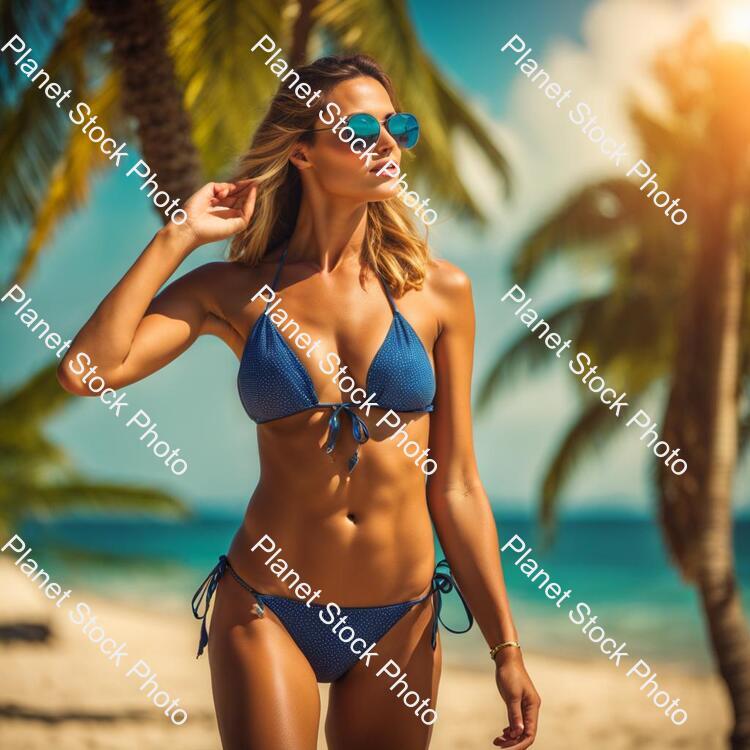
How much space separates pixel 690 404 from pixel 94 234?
56.2 m

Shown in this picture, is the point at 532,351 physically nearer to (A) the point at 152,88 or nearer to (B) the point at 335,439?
(A) the point at 152,88

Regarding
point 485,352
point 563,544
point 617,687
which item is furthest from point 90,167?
point 485,352

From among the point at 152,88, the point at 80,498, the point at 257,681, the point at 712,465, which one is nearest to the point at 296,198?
the point at 257,681

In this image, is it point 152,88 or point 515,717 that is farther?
point 152,88

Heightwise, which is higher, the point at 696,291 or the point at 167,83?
the point at 167,83

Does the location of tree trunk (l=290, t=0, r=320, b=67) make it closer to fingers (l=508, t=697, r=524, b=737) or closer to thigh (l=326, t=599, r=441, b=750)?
thigh (l=326, t=599, r=441, b=750)

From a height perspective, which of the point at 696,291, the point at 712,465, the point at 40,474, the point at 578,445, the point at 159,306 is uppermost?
the point at 159,306

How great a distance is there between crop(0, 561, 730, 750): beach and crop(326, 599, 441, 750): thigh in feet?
31.0

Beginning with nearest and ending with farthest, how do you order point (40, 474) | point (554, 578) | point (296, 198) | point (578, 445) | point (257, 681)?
point (257, 681) < point (296, 198) < point (40, 474) < point (578, 445) < point (554, 578)

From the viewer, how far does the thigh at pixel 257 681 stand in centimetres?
252

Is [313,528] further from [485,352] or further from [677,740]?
[485,352]

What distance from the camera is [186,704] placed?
16.2 metres

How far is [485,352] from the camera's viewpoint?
6256 centimetres

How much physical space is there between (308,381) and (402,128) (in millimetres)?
756
